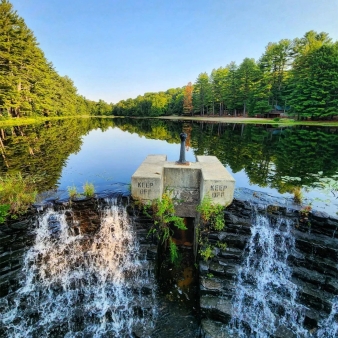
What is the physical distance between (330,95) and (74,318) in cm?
4057

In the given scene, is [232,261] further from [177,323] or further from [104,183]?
[104,183]

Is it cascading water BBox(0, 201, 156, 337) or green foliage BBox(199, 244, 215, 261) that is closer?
cascading water BBox(0, 201, 156, 337)

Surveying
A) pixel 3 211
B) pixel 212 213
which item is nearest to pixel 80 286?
pixel 3 211

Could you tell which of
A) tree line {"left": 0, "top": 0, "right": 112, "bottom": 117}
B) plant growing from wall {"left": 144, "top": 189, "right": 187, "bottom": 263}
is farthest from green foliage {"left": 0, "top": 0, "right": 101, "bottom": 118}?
plant growing from wall {"left": 144, "top": 189, "right": 187, "bottom": 263}

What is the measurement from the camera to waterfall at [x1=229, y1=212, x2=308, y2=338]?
448 centimetres

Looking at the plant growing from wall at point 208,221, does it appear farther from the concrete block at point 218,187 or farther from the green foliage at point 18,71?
the green foliage at point 18,71

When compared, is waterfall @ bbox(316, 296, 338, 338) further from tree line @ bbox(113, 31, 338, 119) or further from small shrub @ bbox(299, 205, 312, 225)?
tree line @ bbox(113, 31, 338, 119)

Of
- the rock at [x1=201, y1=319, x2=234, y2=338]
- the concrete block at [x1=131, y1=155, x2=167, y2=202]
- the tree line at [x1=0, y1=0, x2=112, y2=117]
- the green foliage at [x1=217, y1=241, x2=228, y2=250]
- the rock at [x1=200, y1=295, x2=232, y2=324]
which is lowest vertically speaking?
the rock at [x1=201, y1=319, x2=234, y2=338]

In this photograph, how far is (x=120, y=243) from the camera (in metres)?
5.97

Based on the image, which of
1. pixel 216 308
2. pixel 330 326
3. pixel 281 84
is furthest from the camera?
pixel 281 84

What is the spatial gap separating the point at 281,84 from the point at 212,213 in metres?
48.7

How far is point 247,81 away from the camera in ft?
163

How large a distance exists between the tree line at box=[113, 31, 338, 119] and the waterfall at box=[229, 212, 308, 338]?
34.9m

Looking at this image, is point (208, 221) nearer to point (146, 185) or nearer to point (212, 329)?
point (146, 185)
